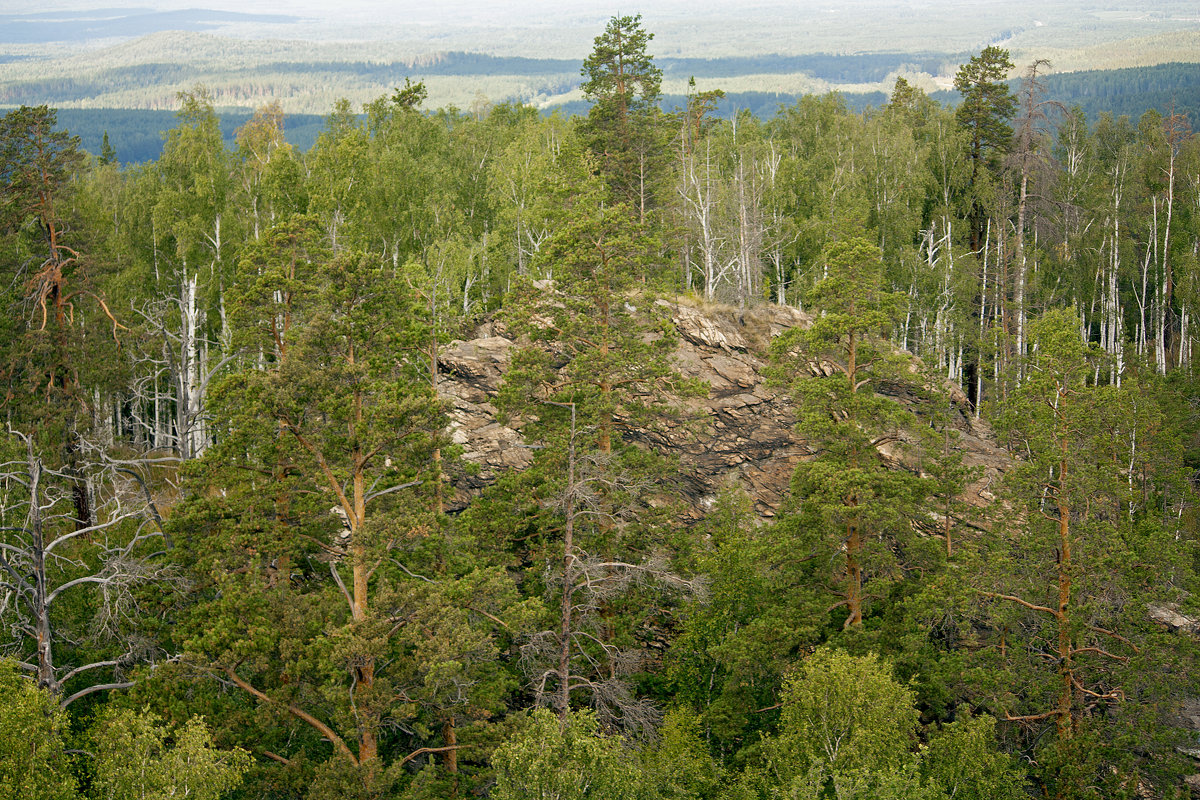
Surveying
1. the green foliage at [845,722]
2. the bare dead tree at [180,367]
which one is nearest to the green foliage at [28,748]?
the bare dead tree at [180,367]

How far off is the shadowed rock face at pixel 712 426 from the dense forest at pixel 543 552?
22 centimetres

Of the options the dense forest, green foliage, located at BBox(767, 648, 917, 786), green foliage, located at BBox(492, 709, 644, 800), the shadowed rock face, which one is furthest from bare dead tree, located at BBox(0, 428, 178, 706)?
green foliage, located at BBox(767, 648, 917, 786)

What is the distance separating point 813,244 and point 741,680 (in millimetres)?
28406

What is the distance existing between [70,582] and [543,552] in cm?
1159

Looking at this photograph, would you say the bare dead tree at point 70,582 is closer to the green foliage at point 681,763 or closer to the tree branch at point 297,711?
the tree branch at point 297,711

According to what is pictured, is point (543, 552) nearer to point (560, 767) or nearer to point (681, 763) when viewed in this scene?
point (681, 763)

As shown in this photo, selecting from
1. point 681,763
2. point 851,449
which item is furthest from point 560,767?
point 851,449

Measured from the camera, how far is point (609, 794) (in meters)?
19.9

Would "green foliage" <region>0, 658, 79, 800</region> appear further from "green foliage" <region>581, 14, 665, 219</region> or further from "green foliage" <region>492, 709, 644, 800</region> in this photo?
"green foliage" <region>581, 14, 665, 219</region>

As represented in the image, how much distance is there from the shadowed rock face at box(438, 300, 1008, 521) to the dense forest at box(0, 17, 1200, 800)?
0.22m

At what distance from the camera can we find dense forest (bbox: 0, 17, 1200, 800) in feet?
69.3

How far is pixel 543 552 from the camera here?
89.1 ft

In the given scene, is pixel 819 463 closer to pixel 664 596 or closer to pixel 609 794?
pixel 664 596

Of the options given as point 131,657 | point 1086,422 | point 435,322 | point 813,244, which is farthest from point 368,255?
point 813,244
